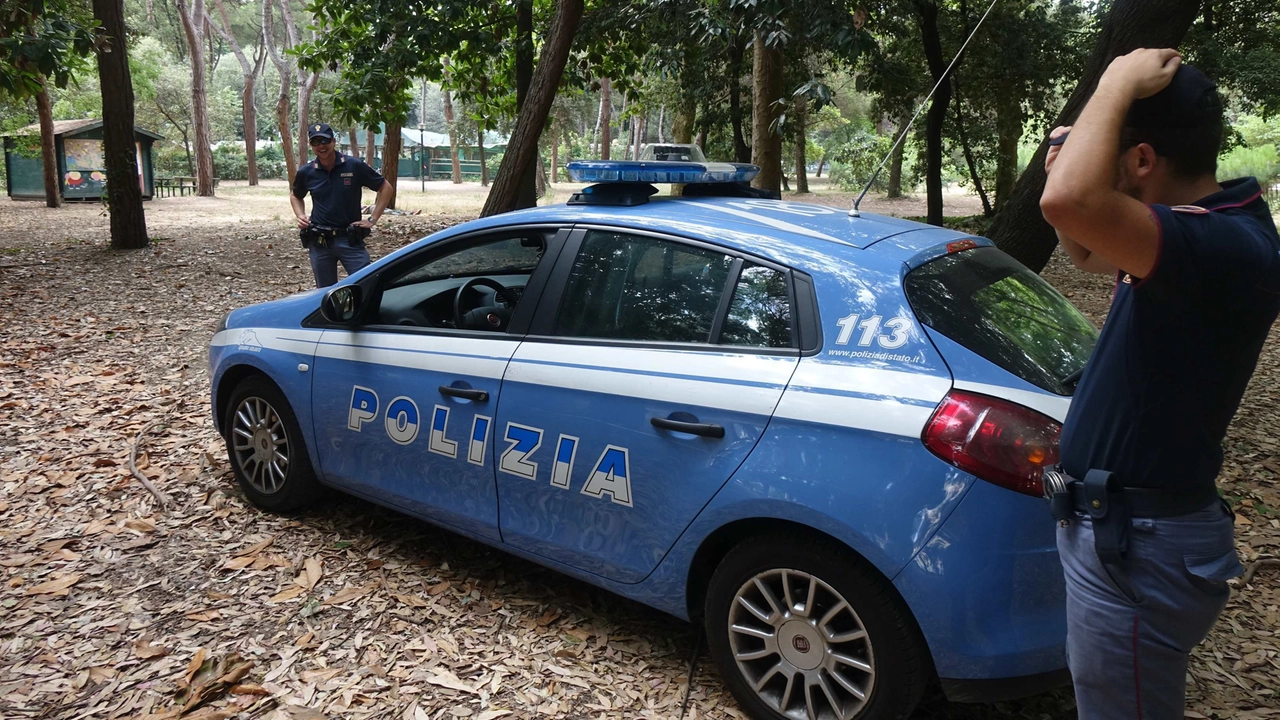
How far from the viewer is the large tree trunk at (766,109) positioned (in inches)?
479

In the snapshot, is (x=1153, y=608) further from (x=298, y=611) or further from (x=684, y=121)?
(x=684, y=121)

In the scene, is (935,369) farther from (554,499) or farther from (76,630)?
(76,630)

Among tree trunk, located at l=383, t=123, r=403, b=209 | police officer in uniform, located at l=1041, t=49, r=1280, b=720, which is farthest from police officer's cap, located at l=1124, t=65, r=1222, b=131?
tree trunk, located at l=383, t=123, r=403, b=209

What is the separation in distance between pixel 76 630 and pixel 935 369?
340 centimetres

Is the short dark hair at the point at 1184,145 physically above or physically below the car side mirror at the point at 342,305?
above

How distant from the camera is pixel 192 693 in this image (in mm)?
3156

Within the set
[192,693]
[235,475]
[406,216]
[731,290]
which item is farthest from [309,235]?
[406,216]

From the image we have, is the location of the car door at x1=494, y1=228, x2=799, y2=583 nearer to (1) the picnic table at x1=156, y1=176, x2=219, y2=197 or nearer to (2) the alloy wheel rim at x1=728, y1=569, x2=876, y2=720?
(2) the alloy wheel rim at x1=728, y1=569, x2=876, y2=720

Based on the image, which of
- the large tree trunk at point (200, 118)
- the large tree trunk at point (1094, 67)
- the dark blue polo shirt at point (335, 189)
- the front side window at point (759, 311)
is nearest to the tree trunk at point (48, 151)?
the large tree trunk at point (200, 118)

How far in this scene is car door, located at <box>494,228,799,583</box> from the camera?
282cm

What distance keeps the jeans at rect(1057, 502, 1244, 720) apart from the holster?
0.04 feet

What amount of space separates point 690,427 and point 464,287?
1615mm

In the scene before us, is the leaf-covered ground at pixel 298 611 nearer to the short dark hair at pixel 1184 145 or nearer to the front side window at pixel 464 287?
the front side window at pixel 464 287

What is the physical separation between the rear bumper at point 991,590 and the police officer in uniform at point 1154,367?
1.77 ft
